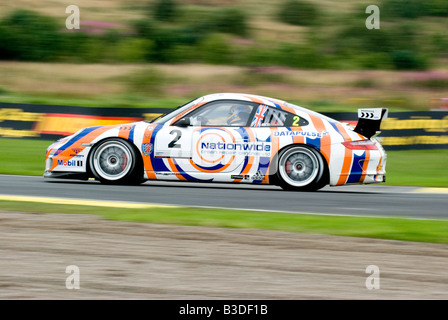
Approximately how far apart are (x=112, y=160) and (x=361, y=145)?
3.51 meters

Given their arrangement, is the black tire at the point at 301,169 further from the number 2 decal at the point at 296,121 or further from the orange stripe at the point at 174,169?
the orange stripe at the point at 174,169

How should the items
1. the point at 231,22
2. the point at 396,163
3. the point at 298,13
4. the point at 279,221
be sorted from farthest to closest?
the point at 298,13 → the point at 231,22 → the point at 396,163 → the point at 279,221

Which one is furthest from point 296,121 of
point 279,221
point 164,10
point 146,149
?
point 164,10

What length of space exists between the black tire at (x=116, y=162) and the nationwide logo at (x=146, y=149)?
0.11 meters

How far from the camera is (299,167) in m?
9.66

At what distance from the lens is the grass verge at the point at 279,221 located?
6.74 metres

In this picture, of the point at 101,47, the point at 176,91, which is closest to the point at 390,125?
the point at 176,91

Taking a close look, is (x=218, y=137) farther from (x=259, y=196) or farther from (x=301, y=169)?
(x=301, y=169)

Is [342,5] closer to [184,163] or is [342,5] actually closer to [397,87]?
[397,87]

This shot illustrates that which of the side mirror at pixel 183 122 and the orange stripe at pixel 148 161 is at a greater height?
the side mirror at pixel 183 122

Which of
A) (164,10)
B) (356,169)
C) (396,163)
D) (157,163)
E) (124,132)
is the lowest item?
(396,163)

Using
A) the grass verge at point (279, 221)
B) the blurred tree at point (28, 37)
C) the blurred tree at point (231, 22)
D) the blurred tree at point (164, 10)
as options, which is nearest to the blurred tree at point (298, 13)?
the blurred tree at point (231, 22)

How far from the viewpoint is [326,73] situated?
3366 centimetres

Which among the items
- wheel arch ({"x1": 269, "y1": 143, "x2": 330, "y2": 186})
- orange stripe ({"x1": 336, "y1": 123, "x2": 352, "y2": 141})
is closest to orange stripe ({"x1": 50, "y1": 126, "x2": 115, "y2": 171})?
wheel arch ({"x1": 269, "y1": 143, "x2": 330, "y2": 186})
